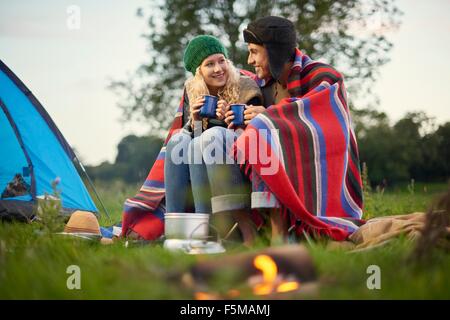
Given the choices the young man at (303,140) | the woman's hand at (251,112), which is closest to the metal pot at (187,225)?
the young man at (303,140)

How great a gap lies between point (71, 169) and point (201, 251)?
A: 10.9 feet

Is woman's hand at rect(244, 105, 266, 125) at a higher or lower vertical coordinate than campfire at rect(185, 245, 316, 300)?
higher

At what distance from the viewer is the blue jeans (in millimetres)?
3283

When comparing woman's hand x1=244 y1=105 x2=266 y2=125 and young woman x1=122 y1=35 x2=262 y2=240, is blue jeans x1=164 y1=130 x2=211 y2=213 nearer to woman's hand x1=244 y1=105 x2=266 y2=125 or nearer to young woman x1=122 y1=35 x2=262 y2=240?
young woman x1=122 y1=35 x2=262 y2=240

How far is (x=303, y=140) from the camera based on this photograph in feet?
10.6

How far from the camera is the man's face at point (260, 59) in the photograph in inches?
136

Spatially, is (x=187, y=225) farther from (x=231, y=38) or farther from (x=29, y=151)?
(x=231, y=38)

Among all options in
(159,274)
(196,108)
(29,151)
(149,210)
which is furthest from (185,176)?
(29,151)

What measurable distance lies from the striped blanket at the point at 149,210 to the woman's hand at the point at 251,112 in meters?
0.69

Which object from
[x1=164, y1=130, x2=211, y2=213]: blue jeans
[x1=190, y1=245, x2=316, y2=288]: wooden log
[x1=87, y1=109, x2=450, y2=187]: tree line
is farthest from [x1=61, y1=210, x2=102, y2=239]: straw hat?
[x1=87, y1=109, x2=450, y2=187]: tree line

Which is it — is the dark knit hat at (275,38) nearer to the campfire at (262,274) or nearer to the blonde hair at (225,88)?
the blonde hair at (225,88)

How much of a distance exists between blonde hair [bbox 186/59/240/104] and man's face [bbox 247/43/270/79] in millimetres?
146

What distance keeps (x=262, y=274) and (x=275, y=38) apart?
162 centimetres

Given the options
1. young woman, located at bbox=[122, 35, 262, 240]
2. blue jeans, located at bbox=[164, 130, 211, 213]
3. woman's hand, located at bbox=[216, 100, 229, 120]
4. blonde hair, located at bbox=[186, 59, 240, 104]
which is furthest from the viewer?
blonde hair, located at bbox=[186, 59, 240, 104]
